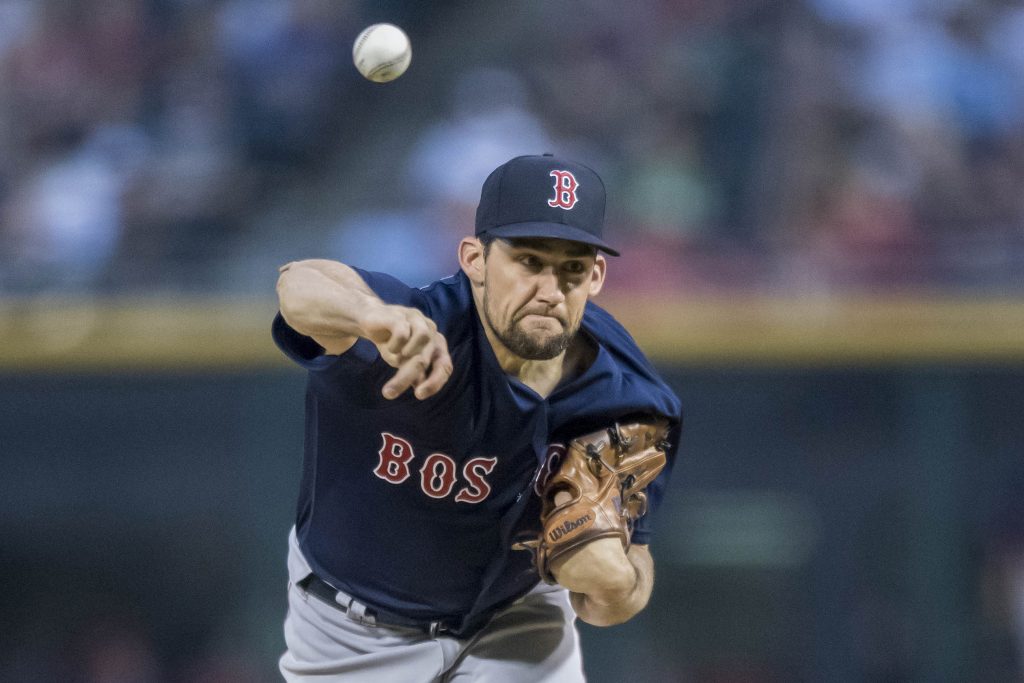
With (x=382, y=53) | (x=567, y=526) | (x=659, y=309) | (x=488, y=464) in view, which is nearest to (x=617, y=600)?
(x=567, y=526)

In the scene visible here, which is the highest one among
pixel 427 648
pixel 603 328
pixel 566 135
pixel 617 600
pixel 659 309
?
pixel 566 135

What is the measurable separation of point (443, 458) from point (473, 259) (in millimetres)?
420

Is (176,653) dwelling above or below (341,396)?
below

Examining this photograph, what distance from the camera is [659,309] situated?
21.2 feet

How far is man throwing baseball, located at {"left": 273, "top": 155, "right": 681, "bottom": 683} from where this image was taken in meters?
2.86

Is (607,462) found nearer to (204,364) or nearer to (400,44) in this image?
(400,44)

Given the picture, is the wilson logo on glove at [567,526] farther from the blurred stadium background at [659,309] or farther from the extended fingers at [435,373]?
the blurred stadium background at [659,309]

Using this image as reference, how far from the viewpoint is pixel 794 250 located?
6469 millimetres

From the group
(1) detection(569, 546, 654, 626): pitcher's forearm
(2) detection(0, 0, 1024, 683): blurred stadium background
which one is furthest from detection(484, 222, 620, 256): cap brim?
(2) detection(0, 0, 1024, 683): blurred stadium background

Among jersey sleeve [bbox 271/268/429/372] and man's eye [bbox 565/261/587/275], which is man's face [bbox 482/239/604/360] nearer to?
man's eye [bbox 565/261/587/275]

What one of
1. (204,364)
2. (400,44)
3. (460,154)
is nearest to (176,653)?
→ (204,364)

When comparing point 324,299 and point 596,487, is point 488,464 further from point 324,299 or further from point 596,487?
point 324,299

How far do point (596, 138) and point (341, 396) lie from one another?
14.6 ft

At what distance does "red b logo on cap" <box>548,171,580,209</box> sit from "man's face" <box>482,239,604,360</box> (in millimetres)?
75
